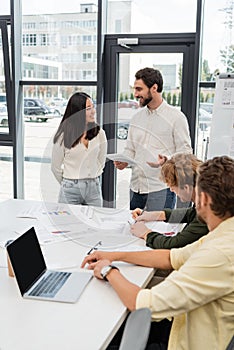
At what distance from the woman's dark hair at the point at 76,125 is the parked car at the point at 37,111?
3.67ft

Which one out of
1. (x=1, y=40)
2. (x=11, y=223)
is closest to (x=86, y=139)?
(x=11, y=223)

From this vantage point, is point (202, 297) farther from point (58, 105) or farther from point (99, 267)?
point (58, 105)

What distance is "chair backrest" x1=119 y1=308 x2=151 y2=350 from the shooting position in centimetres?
96

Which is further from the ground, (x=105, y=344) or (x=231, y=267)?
(x=231, y=267)

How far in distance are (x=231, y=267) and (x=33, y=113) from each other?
3.31 m

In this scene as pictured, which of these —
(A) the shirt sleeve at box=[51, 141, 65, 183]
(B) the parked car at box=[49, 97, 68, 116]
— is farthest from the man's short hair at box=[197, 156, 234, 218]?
(B) the parked car at box=[49, 97, 68, 116]

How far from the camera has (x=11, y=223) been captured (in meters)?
2.38

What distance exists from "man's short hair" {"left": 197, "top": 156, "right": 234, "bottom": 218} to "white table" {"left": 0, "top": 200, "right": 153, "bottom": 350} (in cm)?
42

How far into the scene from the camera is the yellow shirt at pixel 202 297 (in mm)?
Result: 1324

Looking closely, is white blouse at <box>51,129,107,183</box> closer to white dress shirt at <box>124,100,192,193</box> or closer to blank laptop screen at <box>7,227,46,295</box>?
white dress shirt at <box>124,100,192,193</box>

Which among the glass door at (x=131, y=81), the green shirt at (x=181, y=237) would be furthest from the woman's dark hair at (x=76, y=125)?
the green shirt at (x=181, y=237)

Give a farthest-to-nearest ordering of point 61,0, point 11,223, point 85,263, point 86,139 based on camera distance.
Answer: point 61,0 < point 86,139 < point 11,223 < point 85,263

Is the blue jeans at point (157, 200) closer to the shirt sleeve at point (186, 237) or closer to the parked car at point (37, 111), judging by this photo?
the shirt sleeve at point (186, 237)

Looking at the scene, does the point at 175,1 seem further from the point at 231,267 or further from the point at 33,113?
the point at 231,267
